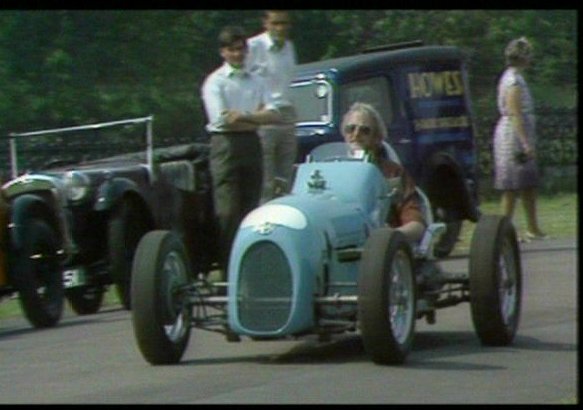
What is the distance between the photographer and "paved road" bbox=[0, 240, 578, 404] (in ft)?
27.7

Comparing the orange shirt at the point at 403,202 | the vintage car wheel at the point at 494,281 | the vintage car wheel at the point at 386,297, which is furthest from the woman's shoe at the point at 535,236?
the vintage car wheel at the point at 386,297

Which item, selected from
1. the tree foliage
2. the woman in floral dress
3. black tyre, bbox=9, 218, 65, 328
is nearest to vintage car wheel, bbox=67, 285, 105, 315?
black tyre, bbox=9, 218, 65, 328

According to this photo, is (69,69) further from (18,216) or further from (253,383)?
(253,383)

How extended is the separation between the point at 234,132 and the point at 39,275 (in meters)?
1.59

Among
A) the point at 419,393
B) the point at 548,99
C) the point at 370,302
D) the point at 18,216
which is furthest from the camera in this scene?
the point at 548,99

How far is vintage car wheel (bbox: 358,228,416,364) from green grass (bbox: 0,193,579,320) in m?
4.44

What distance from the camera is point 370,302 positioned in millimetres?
8961

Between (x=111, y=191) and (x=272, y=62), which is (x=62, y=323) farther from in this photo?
(x=272, y=62)

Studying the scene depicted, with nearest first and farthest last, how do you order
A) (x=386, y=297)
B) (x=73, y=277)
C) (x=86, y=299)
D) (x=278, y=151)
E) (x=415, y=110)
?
1. (x=386, y=297)
2. (x=73, y=277)
3. (x=86, y=299)
4. (x=278, y=151)
5. (x=415, y=110)

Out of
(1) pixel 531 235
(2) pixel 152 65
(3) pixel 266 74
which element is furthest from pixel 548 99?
(3) pixel 266 74

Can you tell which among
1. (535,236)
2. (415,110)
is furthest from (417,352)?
(535,236)

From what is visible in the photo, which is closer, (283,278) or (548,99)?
(283,278)

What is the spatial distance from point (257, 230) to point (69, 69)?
38.2ft

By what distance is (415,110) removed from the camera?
16.4 metres
